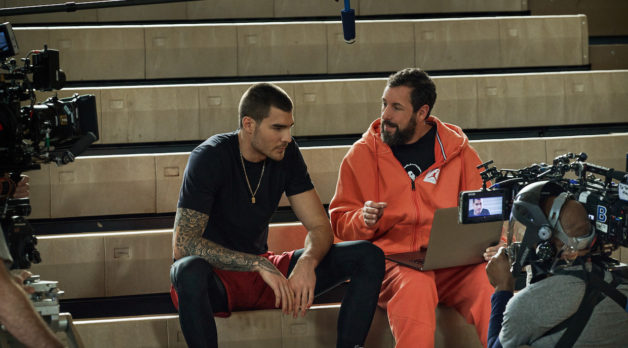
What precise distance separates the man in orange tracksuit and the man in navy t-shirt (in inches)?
6.7

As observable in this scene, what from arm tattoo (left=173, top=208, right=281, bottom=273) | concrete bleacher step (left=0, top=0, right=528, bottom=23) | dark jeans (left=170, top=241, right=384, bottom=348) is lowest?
dark jeans (left=170, top=241, right=384, bottom=348)

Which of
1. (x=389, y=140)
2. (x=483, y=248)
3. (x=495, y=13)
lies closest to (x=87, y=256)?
(x=389, y=140)

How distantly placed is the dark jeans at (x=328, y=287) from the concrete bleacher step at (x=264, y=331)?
0.17 m

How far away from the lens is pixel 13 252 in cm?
197

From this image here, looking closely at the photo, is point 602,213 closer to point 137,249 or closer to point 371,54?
point 137,249

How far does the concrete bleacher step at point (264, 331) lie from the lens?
2.40 m

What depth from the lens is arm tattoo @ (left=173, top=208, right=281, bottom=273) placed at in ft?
7.09

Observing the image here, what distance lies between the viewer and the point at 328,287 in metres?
2.31

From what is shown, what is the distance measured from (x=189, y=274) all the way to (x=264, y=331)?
18.4 inches

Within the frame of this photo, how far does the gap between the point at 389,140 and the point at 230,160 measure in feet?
1.87

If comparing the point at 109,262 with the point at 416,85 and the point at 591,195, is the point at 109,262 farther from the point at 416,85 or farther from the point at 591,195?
the point at 591,195

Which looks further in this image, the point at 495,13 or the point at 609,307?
the point at 495,13

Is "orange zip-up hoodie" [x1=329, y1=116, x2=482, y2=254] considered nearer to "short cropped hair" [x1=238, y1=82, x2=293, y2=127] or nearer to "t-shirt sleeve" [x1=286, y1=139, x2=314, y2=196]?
"t-shirt sleeve" [x1=286, y1=139, x2=314, y2=196]

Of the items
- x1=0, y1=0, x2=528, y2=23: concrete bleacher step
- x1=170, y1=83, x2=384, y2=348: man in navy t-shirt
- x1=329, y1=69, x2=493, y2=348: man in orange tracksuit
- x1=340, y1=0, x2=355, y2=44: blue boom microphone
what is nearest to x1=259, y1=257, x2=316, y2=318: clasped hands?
x1=170, y1=83, x2=384, y2=348: man in navy t-shirt
